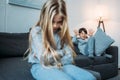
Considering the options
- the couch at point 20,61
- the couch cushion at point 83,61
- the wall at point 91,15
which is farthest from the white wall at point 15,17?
the couch cushion at point 83,61

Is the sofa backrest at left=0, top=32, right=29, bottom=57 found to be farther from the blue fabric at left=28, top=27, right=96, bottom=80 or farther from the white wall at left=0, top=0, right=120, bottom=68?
the blue fabric at left=28, top=27, right=96, bottom=80

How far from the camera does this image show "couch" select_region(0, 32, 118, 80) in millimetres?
1502

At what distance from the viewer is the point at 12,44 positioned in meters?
2.58

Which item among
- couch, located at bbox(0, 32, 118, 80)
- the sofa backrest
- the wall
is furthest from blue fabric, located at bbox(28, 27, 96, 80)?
the wall

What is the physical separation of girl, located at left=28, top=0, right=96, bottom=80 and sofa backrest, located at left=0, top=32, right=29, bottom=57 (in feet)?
3.54

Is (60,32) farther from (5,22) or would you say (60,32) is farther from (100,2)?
(100,2)

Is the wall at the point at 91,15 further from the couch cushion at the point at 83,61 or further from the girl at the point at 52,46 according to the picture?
the girl at the point at 52,46

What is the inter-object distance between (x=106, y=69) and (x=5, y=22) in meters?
1.73

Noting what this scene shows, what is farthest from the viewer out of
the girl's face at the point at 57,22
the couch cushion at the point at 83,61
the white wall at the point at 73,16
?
the white wall at the point at 73,16

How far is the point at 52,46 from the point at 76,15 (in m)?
2.61

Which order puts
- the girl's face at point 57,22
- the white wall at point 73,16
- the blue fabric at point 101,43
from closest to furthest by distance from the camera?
the girl's face at point 57,22 < the white wall at point 73,16 < the blue fabric at point 101,43

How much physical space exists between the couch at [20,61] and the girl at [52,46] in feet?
0.49

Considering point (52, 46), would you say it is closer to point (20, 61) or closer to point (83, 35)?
point (20, 61)

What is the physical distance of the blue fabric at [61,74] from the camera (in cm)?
120
